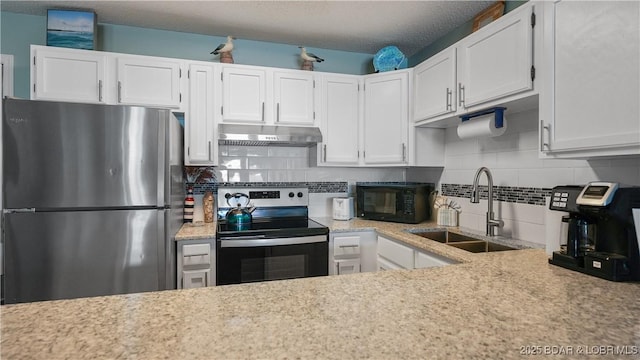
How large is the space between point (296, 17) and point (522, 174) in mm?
1866

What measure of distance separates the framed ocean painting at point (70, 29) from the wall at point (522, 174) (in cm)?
280

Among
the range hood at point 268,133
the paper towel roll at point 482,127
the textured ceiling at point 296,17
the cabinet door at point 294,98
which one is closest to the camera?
the paper towel roll at point 482,127

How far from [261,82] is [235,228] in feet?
3.73

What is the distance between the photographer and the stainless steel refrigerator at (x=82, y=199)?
1.76 metres

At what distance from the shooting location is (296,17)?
8.05 feet

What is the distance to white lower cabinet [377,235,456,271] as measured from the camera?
185 centimetres

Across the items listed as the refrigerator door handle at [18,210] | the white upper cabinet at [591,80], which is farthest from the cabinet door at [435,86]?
the refrigerator door handle at [18,210]

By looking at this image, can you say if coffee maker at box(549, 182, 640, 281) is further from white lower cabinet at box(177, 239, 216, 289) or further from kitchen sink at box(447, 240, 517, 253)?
white lower cabinet at box(177, 239, 216, 289)

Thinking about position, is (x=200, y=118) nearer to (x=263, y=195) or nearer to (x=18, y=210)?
(x=263, y=195)

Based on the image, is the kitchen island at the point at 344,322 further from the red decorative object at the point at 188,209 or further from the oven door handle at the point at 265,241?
the red decorative object at the point at 188,209

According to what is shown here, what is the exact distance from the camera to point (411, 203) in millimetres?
2564

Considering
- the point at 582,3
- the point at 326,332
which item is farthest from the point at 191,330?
the point at 582,3

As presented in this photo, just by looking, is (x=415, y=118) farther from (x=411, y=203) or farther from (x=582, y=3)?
(x=582, y=3)

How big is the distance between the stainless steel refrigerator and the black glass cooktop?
1.41 ft
